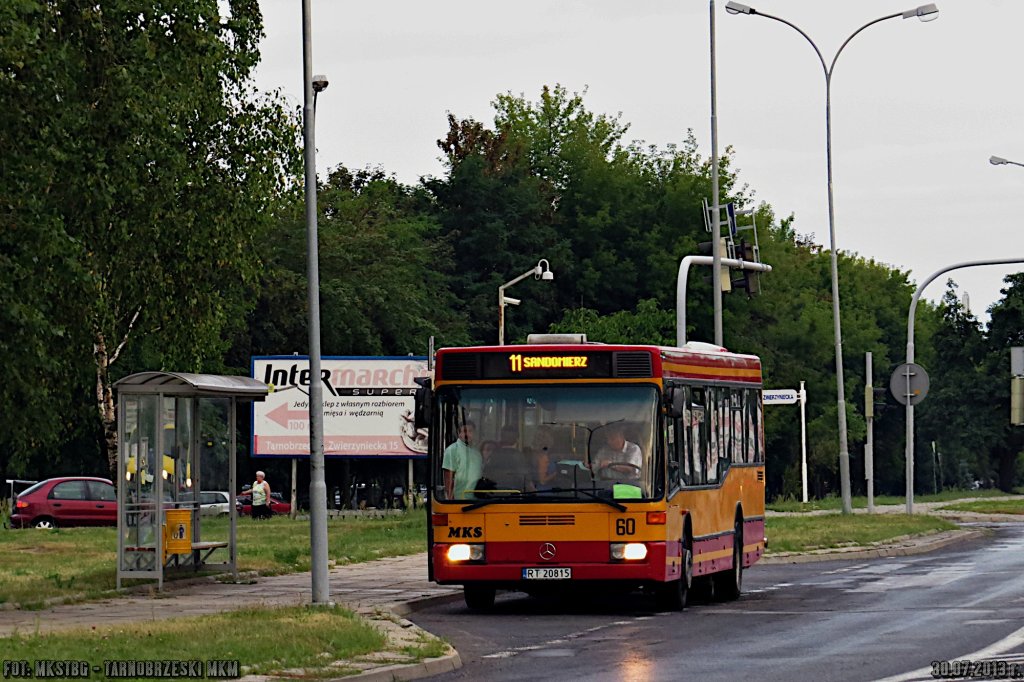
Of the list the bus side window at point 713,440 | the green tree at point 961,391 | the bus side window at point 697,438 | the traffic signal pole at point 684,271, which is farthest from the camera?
the green tree at point 961,391

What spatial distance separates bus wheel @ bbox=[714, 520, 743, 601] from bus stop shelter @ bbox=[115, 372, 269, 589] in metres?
6.29

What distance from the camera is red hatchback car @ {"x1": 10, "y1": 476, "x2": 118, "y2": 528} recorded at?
49625mm

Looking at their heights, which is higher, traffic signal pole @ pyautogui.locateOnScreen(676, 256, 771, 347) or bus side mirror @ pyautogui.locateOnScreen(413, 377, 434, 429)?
traffic signal pole @ pyautogui.locateOnScreen(676, 256, 771, 347)

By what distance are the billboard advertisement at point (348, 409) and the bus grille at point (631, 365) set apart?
36587 millimetres

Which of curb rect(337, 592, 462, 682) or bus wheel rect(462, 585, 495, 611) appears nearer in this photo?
curb rect(337, 592, 462, 682)

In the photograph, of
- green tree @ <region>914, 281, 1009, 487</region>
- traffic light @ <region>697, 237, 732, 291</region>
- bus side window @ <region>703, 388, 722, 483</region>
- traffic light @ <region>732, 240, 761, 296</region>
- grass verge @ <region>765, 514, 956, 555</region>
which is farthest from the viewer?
green tree @ <region>914, 281, 1009, 487</region>

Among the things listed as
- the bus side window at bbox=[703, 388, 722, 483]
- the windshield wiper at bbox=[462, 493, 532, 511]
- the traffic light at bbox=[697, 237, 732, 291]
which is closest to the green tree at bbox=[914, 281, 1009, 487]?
the traffic light at bbox=[697, 237, 732, 291]

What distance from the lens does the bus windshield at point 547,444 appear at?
20984 mm

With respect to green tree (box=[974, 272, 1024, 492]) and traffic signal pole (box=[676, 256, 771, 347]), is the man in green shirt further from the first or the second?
green tree (box=[974, 272, 1024, 492])

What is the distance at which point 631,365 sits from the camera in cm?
2136

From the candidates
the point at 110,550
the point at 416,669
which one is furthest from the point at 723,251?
the point at 416,669

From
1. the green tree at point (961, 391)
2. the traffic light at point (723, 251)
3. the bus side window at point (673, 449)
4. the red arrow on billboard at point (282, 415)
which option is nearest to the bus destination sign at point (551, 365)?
the bus side window at point (673, 449)

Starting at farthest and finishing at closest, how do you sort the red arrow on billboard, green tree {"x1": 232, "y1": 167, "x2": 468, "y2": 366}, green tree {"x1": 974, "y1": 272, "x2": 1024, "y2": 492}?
green tree {"x1": 974, "y1": 272, "x2": 1024, "y2": 492} < green tree {"x1": 232, "y1": 167, "x2": 468, "y2": 366} < the red arrow on billboard

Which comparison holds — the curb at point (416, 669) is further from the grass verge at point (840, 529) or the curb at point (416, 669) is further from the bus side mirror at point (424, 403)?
the grass verge at point (840, 529)
